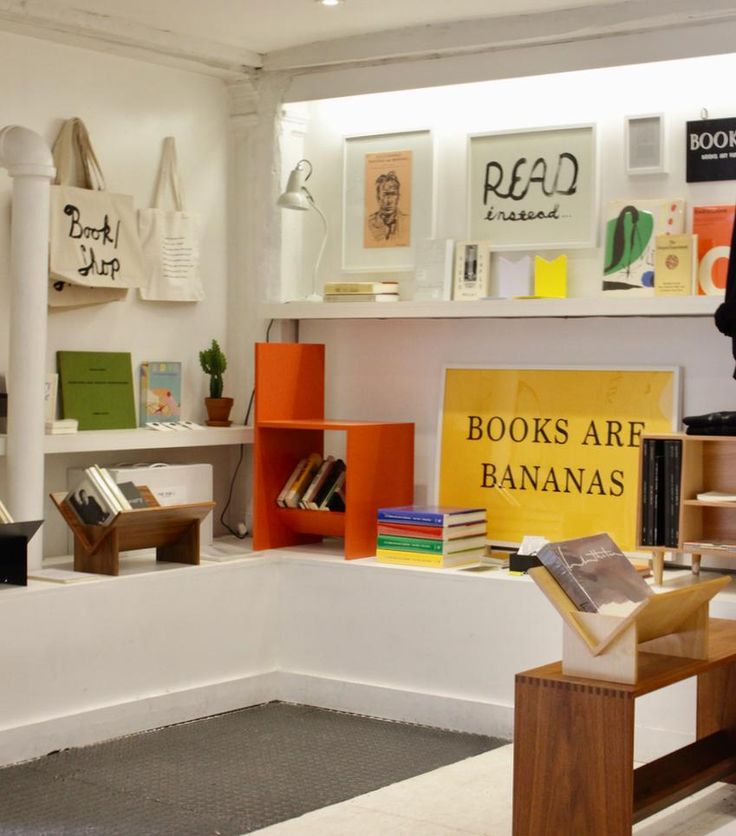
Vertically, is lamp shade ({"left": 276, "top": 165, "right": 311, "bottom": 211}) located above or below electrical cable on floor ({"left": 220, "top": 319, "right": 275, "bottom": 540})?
above

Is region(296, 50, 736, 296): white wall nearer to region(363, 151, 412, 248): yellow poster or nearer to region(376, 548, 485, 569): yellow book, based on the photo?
region(363, 151, 412, 248): yellow poster

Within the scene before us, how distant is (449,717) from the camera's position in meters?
5.57

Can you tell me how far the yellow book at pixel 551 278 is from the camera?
5.82 metres

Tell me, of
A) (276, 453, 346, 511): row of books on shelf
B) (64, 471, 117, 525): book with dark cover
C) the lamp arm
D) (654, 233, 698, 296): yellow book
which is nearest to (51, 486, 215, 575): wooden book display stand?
(64, 471, 117, 525): book with dark cover

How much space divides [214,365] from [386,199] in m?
1.12

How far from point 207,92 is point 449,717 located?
314 centimetres

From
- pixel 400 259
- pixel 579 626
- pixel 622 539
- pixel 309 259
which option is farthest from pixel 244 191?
pixel 579 626

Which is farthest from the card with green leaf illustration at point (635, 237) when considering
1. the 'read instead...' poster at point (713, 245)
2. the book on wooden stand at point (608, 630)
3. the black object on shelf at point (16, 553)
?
the black object on shelf at point (16, 553)

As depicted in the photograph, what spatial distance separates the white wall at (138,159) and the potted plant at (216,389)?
140 mm

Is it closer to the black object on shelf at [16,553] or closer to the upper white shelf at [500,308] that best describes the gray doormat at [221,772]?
the black object on shelf at [16,553]

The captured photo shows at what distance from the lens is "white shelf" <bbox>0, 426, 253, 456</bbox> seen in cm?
559

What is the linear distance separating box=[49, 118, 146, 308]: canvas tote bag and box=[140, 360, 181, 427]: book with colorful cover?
41 centimetres

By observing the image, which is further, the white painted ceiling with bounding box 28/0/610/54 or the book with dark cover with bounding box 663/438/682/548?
the white painted ceiling with bounding box 28/0/610/54

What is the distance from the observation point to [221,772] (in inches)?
192
